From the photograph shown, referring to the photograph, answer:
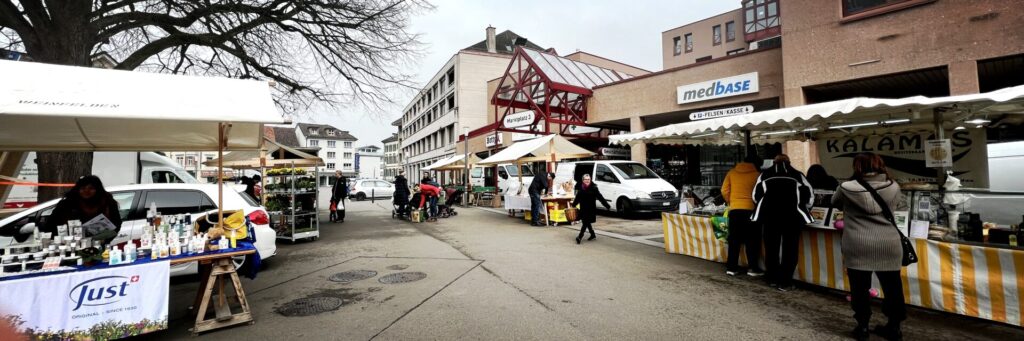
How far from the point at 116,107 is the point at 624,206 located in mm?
11223

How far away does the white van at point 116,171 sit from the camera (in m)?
10.6

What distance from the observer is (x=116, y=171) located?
11578 millimetres

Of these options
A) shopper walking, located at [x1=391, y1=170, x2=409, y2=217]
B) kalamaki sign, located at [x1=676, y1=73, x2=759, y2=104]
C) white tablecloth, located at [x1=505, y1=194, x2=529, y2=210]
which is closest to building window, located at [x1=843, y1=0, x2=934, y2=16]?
kalamaki sign, located at [x1=676, y1=73, x2=759, y2=104]

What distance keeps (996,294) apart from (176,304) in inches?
330

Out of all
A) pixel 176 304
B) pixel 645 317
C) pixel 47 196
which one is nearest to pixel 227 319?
pixel 176 304

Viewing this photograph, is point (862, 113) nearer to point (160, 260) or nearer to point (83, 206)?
point (160, 260)

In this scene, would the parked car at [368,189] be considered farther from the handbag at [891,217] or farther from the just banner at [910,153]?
the handbag at [891,217]

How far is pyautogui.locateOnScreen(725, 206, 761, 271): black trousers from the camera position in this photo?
17.9ft

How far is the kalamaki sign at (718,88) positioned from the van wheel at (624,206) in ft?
15.8

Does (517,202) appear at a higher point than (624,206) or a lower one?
higher

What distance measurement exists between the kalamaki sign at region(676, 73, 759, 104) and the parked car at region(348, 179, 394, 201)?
66.1 feet

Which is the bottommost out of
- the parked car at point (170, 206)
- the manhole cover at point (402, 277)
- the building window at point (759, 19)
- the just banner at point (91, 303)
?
the manhole cover at point (402, 277)

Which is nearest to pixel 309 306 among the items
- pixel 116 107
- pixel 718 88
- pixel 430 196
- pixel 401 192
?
pixel 116 107

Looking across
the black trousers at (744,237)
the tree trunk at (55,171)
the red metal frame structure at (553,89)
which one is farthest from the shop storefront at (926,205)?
the red metal frame structure at (553,89)
